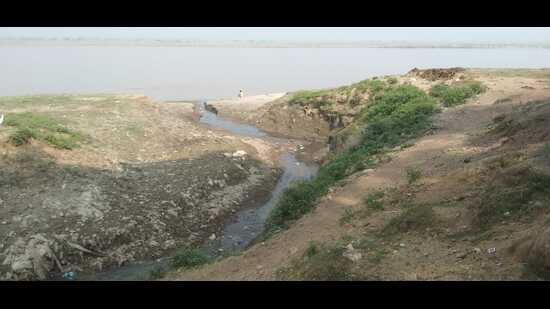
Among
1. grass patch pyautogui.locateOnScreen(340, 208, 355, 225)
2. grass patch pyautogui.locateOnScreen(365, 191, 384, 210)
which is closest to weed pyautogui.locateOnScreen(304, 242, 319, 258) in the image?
grass patch pyautogui.locateOnScreen(340, 208, 355, 225)

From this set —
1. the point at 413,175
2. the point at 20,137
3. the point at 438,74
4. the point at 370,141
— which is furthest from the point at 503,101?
the point at 20,137

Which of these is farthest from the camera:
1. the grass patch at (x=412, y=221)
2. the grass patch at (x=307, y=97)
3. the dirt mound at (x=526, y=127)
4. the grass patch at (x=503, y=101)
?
the grass patch at (x=307, y=97)

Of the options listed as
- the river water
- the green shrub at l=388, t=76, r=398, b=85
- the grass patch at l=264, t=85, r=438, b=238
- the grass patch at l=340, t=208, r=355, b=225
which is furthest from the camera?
the river water

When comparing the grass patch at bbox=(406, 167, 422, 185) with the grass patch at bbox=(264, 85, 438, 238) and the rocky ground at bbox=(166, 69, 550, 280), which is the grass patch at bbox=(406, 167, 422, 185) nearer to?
the rocky ground at bbox=(166, 69, 550, 280)

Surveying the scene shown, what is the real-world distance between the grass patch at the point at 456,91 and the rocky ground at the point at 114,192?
24.4 ft

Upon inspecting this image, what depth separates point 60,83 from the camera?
113ft

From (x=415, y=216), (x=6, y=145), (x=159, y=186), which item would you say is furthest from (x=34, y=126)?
(x=415, y=216)

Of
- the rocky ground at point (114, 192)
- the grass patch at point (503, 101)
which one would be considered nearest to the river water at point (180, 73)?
the rocky ground at point (114, 192)

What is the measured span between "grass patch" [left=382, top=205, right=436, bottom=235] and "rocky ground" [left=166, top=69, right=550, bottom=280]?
2 cm

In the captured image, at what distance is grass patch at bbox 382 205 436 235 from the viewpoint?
23.3 feet

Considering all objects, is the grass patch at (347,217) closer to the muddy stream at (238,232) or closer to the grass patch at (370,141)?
the grass patch at (370,141)

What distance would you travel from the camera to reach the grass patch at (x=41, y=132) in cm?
1408

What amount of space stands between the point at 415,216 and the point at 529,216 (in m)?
1.67

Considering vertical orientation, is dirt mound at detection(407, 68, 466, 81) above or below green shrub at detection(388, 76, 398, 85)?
above
